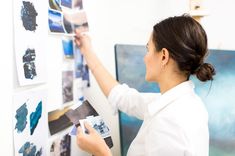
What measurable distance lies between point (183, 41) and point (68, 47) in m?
0.45

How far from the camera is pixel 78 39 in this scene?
129cm

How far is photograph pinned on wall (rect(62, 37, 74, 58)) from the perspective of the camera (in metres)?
1.19

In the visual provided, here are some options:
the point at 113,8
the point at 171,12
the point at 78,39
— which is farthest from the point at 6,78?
the point at 171,12

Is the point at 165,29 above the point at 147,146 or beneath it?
above

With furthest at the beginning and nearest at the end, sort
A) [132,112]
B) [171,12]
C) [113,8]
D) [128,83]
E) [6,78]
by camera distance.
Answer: [171,12], [113,8], [128,83], [132,112], [6,78]

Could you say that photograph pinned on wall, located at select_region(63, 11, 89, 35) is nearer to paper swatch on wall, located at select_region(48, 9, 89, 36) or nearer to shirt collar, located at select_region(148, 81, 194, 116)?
paper swatch on wall, located at select_region(48, 9, 89, 36)

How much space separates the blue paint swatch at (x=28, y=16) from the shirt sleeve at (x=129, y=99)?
536 millimetres

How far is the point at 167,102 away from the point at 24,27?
0.54 m

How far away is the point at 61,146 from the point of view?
1.22 meters

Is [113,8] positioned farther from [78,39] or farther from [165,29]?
[165,29]

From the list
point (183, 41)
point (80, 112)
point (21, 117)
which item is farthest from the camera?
point (80, 112)

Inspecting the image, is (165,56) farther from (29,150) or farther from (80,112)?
(29,150)

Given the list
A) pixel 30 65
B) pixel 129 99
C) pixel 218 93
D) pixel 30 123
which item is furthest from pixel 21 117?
pixel 218 93

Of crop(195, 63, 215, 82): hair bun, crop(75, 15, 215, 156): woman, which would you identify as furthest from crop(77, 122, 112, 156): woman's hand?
crop(195, 63, 215, 82): hair bun
